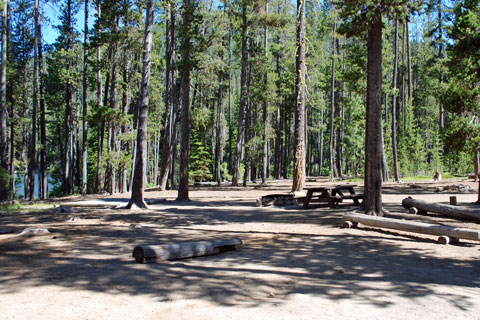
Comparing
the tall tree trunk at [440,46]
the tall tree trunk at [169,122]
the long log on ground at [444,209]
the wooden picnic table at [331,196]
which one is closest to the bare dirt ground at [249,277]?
the long log on ground at [444,209]

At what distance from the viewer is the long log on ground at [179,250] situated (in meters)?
5.83

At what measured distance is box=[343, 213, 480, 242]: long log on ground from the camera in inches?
291

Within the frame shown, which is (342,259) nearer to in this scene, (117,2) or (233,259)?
(233,259)

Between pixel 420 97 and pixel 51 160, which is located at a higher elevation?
pixel 420 97

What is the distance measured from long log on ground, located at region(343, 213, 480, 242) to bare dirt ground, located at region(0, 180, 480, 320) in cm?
24

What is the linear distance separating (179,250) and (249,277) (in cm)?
145

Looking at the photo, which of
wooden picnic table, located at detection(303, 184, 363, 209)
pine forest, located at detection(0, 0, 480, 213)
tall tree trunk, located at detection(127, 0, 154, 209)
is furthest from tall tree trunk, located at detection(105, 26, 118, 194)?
wooden picnic table, located at detection(303, 184, 363, 209)

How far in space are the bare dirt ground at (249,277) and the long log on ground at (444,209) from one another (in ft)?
7.15

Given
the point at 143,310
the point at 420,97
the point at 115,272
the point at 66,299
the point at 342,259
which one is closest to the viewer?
the point at 143,310

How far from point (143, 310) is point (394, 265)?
4.06m

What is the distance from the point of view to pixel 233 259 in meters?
6.27

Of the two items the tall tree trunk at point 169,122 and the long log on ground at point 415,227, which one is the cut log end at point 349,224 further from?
the tall tree trunk at point 169,122

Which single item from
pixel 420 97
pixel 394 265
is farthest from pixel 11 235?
pixel 420 97

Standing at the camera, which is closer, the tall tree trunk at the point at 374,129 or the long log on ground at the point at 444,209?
the long log on ground at the point at 444,209
